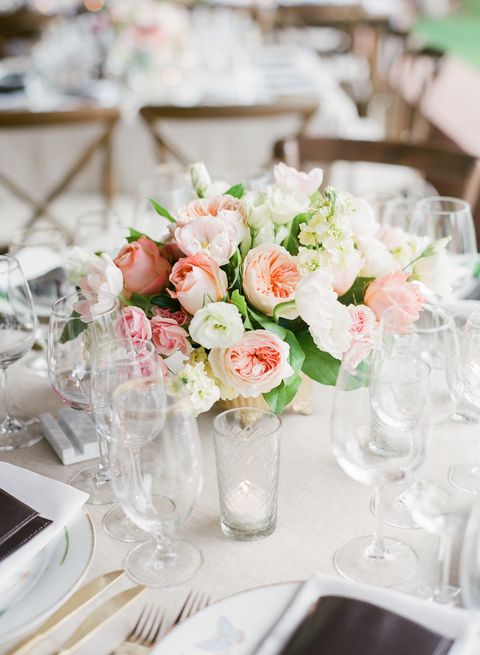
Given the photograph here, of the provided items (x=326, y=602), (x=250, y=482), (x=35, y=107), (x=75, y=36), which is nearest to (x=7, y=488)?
(x=250, y=482)

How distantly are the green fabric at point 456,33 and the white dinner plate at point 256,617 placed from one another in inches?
326

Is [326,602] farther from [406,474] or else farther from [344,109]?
[344,109]

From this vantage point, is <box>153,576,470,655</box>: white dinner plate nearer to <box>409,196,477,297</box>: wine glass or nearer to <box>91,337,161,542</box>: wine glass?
<box>91,337,161,542</box>: wine glass

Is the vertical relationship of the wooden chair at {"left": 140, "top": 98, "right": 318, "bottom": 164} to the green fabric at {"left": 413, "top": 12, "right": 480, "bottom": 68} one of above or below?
above

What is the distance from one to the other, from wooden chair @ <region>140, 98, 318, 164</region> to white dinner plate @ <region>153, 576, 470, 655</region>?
215 centimetres

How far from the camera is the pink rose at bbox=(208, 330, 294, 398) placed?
1.01 m

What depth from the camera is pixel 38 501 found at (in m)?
0.96

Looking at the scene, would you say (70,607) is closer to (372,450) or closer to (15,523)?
(15,523)

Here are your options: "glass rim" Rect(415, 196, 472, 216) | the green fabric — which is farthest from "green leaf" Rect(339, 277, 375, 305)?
the green fabric

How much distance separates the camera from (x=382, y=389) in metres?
0.98

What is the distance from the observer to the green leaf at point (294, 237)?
3.71 ft

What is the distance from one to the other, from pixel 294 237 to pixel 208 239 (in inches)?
5.2

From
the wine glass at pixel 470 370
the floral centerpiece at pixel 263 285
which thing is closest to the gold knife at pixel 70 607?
the floral centerpiece at pixel 263 285

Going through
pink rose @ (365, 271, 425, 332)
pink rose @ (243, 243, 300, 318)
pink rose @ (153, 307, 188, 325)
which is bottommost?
pink rose @ (153, 307, 188, 325)
